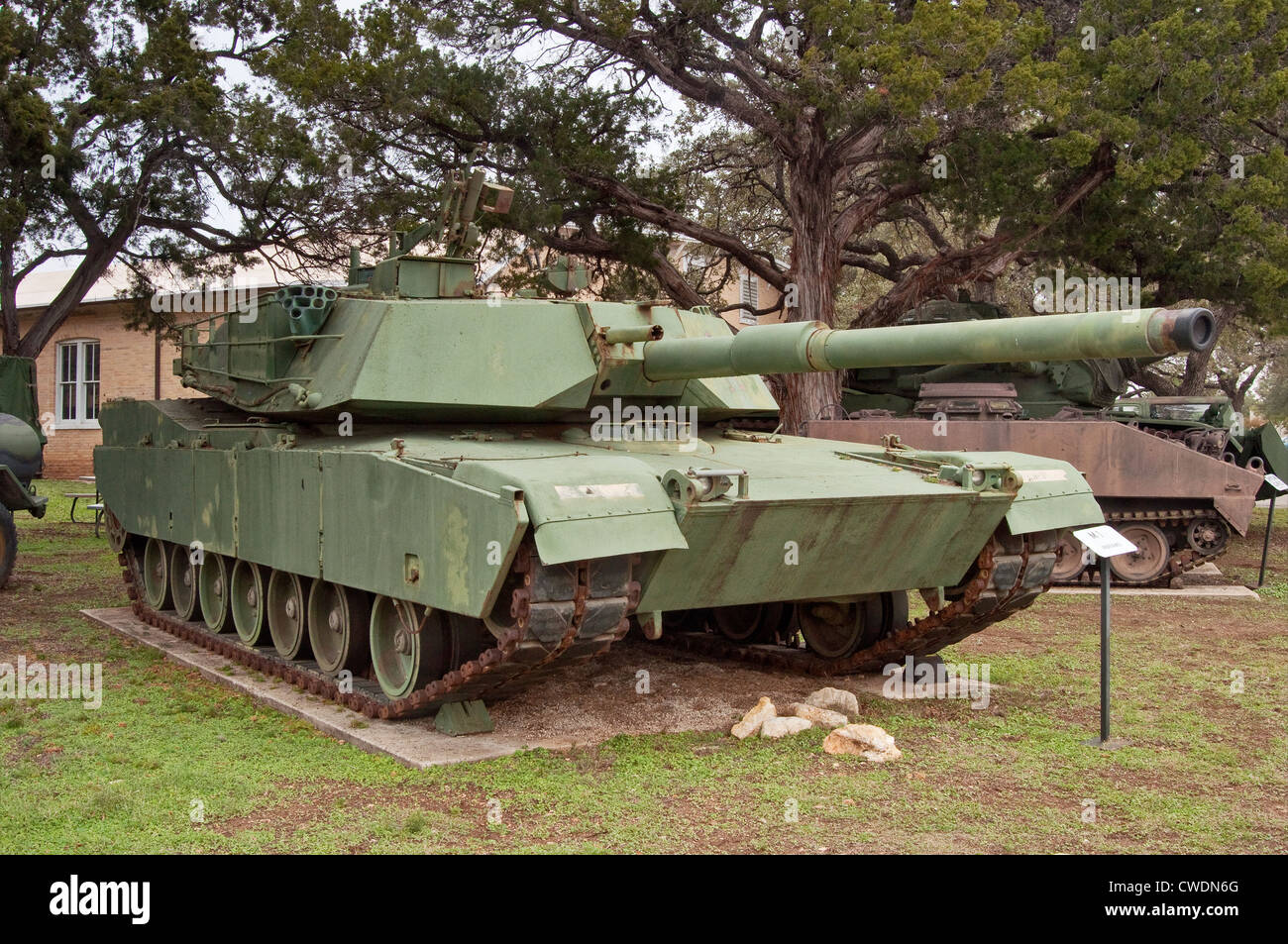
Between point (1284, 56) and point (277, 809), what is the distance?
1806 centimetres

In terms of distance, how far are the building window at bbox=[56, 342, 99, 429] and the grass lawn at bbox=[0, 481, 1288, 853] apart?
21.1 meters

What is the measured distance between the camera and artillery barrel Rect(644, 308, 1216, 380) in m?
5.66

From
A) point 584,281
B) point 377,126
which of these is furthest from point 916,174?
point 584,281

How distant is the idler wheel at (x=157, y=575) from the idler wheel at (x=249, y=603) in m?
1.83

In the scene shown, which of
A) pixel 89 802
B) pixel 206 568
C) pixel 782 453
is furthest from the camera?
pixel 206 568

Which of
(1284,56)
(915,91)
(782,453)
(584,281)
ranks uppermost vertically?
(1284,56)

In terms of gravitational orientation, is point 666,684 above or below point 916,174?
below

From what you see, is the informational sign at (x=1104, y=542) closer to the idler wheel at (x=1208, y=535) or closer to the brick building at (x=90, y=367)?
the idler wheel at (x=1208, y=535)

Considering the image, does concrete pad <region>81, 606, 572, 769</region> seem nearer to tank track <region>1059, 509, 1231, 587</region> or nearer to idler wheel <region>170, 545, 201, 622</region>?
idler wheel <region>170, 545, 201, 622</region>

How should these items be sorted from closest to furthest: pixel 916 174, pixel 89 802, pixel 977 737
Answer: pixel 89 802 → pixel 977 737 → pixel 916 174

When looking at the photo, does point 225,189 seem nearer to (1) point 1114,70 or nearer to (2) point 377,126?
(2) point 377,126

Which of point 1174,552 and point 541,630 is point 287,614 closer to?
point 541,630

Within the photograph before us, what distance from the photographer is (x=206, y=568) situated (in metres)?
11.5

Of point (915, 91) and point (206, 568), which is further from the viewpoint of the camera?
point (915, 91)
